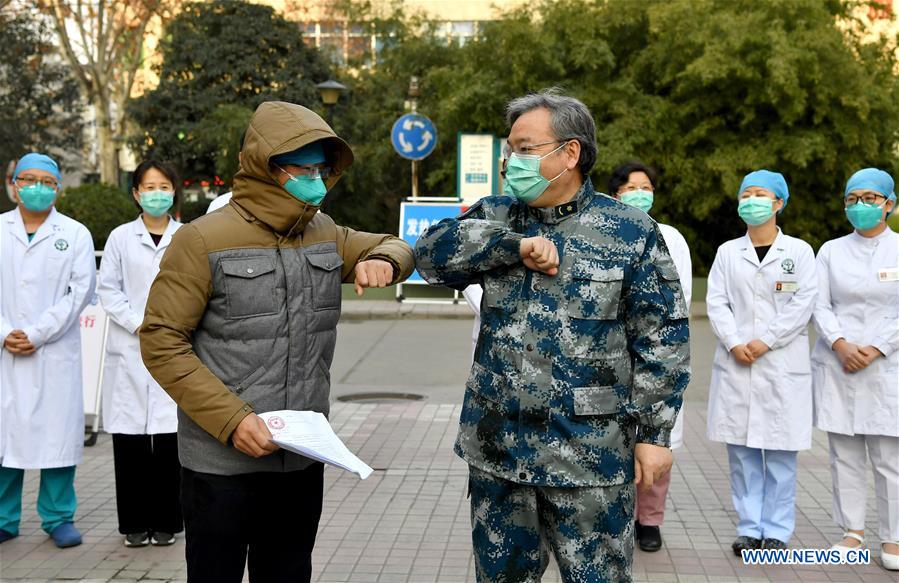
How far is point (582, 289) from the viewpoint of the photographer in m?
3.25

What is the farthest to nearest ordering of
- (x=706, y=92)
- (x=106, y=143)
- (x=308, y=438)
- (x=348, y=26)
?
(x=106, y=143) < (x=348, y=26) < (x=706, y=92) < (x=308, y=438)

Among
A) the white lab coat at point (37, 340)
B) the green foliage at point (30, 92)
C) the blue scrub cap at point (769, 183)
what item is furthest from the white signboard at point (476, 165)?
the green foliage at point (30, 92)

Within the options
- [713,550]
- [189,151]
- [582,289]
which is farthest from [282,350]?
[189,151]

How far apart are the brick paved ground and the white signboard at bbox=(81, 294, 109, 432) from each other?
0.34m

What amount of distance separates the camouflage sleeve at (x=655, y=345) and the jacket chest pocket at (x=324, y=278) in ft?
3.13

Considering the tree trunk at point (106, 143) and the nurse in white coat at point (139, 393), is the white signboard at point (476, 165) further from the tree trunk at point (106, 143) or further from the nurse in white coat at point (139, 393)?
the nurse in white coat at point (139, 393)

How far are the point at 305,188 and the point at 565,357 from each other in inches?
38.7

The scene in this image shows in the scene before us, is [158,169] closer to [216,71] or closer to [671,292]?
[671,292]

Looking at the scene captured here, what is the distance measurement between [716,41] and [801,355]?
12.9 metres

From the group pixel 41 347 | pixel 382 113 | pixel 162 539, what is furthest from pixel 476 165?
pixel 162 539

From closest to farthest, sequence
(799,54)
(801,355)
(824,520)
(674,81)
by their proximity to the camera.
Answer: (801,355), (824,520), (799,54), (674,81)

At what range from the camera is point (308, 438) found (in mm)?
3197

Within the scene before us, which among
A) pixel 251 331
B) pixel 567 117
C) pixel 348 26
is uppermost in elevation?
pixel 348 26

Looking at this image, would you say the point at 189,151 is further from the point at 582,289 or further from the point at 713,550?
the point at 582,289
